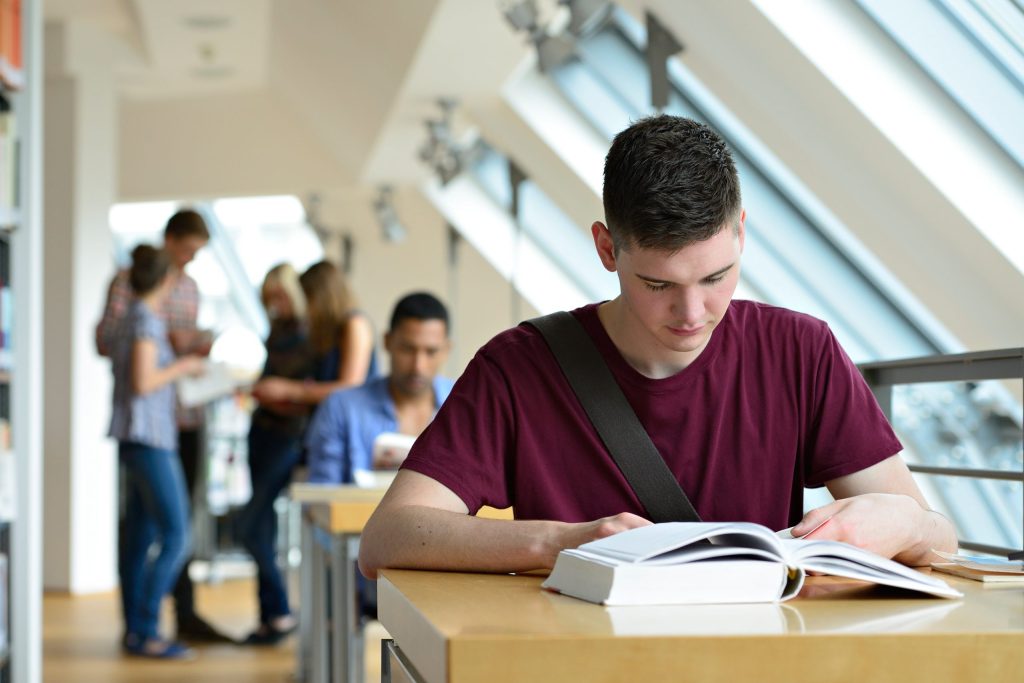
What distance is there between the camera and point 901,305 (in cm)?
425

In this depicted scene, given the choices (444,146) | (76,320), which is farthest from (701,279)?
(76,320)

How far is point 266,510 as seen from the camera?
4711 millimetres

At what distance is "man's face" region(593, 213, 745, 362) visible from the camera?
1.44m

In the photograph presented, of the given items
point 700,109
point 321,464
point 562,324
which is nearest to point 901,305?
point 700,109

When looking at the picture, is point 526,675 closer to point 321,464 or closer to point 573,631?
point 573,631

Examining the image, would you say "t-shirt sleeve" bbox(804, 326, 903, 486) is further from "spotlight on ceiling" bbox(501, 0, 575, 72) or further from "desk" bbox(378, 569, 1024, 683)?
"spotlight on ceiling" bbox(501, 0, 575, 72)

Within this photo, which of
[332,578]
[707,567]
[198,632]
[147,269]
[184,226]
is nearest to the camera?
[707,567]

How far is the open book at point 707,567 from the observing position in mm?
1036

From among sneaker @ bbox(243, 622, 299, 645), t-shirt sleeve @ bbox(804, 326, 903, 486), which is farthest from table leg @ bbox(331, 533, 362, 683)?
sneaker @ bbox(243, 622, 299, 645)

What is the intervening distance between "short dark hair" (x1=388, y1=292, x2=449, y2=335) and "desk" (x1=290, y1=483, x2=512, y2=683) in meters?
0.55

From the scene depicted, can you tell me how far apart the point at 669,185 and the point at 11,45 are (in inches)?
91.2

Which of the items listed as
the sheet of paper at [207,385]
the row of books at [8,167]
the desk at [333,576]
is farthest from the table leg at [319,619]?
the sheet of paper at [207,385]

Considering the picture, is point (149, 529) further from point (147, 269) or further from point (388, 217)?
point (388, 217)

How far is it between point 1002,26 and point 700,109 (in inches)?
64.3
